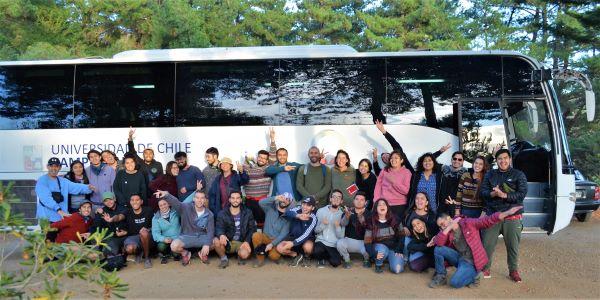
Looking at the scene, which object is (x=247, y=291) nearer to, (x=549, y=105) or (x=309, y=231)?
(x=309, y=231)

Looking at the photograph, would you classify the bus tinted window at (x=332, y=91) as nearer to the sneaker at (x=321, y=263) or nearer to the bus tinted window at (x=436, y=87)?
the bus tinted window at (x=436, y=87)

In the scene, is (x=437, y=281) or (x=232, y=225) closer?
(x=437, y=281)

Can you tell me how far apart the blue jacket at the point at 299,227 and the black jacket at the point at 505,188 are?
238cm

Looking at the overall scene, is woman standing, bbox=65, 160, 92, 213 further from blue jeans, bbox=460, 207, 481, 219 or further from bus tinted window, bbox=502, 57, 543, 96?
bus tinted window, bbox=502, 57, 543, 96

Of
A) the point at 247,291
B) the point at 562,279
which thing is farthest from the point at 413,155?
the point at 247,291

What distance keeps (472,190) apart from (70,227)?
5.94m

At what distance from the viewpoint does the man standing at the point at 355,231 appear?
7410 millimetres

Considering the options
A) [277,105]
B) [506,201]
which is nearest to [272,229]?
[277,105]

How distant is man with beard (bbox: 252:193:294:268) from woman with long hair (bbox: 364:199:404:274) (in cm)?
124

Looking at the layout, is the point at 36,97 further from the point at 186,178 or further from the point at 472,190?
the point at 472,190

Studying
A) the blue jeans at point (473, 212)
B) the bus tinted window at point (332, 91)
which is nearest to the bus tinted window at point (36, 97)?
the bus tinted window at point (332, 91)

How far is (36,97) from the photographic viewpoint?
8.77 meters

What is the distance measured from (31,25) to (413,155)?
63.7 feet

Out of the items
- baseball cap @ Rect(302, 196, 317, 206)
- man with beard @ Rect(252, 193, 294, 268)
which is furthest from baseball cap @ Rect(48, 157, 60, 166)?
baseball cap @ Rect(302, 196, 317, 206)
